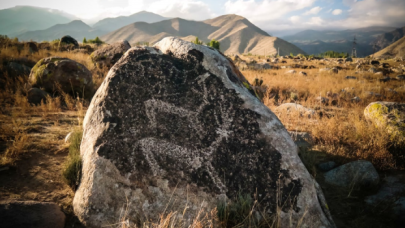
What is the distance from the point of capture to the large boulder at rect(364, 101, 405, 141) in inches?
135

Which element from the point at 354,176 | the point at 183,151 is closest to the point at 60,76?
the point at 183,151

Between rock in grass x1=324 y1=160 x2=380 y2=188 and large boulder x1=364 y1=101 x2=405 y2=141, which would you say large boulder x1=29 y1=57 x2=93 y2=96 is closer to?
rock in grass x1=324 y1=160 x2=380 y2=188

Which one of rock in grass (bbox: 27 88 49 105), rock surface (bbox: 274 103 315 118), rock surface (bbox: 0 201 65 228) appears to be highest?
rock in grass (bbox: 27 88 49 105)

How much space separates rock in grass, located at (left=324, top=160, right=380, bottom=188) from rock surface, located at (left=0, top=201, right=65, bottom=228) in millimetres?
3217

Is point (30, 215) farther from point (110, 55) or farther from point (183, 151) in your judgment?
point (110, 55)

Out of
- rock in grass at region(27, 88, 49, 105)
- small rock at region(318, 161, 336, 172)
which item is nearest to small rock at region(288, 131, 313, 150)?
small rock at region(318, 161, 336, 172)

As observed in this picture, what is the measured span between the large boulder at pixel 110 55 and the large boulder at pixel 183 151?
812 centimetres

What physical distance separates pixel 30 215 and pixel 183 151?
1334mm

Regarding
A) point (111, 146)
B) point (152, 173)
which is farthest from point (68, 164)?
point (152, 173)

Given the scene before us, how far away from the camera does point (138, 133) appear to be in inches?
77.1

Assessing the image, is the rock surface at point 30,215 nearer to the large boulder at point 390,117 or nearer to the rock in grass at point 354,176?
the rock in grass at point 354,176

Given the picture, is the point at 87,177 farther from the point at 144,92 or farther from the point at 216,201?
the point at 216,201

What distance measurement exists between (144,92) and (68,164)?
1.17m

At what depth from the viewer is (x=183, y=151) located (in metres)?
1.88
